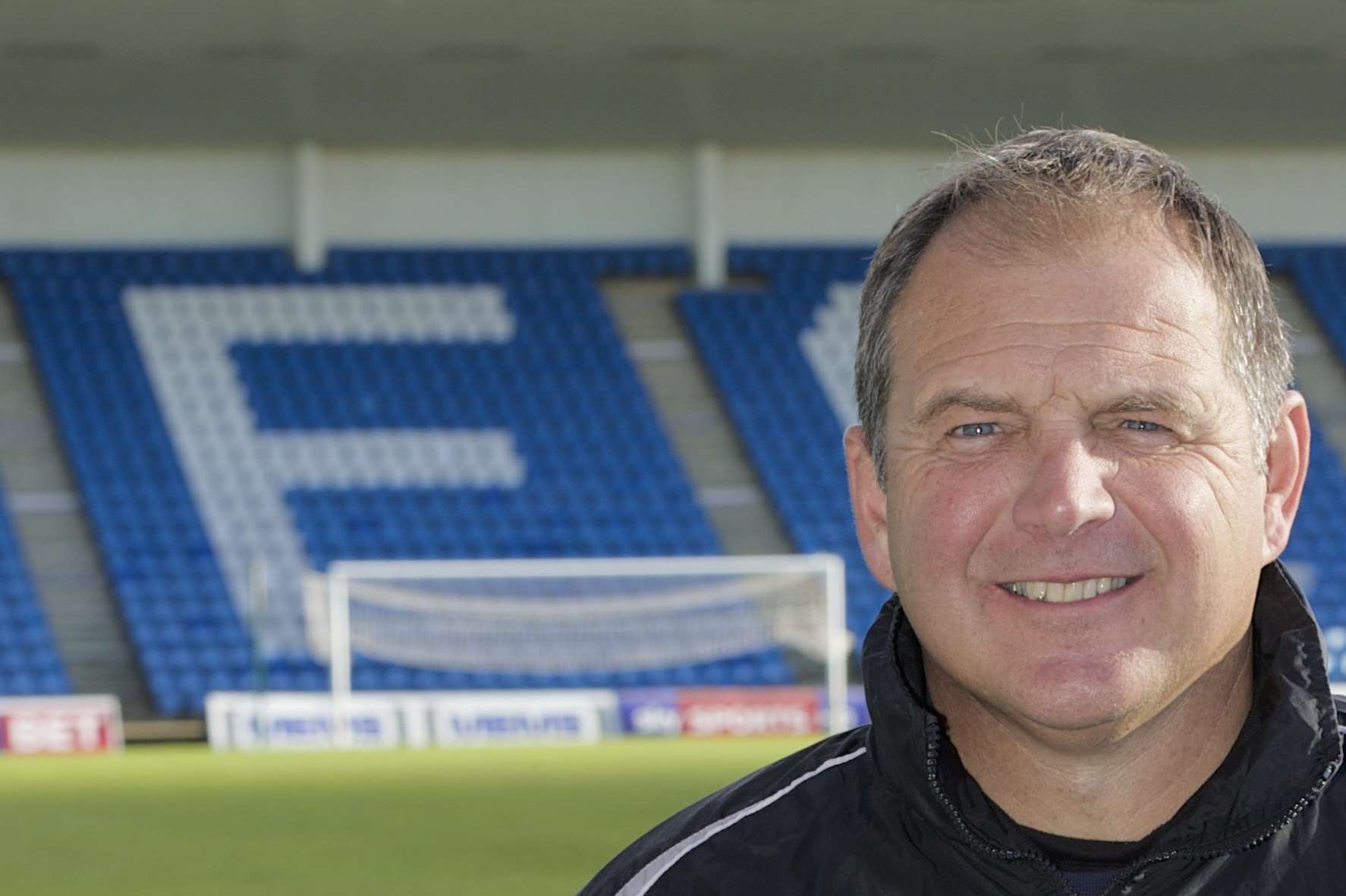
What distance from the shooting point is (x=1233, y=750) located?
55.3 inches

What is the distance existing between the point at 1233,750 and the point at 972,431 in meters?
0.31

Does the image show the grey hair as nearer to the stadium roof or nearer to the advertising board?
the advertising board

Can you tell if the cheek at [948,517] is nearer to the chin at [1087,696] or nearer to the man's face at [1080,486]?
the man's face at [1080,486]

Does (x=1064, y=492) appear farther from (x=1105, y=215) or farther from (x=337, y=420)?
(x=337, y=420)

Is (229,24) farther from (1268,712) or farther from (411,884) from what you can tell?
(1268,712)

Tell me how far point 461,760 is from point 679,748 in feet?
4.99

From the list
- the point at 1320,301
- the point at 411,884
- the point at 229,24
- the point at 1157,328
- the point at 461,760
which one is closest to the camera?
the point at 1157,328

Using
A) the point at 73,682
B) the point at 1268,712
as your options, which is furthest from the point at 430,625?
the point at 1268,712

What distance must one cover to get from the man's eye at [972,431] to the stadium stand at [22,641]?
45.9ft

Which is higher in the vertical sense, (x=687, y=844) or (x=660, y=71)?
(x=660, y=71)

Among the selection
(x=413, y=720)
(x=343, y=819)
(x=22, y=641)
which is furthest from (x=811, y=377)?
(x=343, y=819)

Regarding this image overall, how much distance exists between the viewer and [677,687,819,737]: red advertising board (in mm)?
13828

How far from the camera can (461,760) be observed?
10508mm

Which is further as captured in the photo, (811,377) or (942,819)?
(811,377)
